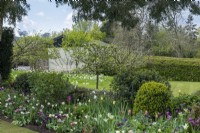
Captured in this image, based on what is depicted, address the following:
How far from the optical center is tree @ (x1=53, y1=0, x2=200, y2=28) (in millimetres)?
8281

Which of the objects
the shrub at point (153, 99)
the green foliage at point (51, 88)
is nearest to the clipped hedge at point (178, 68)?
the green foliage at point (51, 88)

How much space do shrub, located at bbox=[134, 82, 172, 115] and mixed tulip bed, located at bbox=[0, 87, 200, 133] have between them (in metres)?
0.17

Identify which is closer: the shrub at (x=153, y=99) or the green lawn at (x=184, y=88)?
the shrub at (x=153, y=99)

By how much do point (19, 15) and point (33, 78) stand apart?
464 centimetres

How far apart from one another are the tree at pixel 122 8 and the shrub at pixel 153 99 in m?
2.45

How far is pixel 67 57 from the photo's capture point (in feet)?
91.9

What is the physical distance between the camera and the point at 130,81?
8.50 meters

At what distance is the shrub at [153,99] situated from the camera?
6820 millimetres

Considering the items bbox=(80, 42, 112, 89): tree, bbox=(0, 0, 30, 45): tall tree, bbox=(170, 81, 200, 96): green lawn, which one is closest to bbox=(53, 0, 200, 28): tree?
bbox=(0, 0, 30, 45): tall tree

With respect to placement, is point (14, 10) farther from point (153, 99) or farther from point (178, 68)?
point (178, 68)

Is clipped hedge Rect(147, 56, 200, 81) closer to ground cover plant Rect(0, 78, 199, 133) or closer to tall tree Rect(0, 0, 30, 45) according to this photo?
tall tree Rect(0, 0, 30, 45)

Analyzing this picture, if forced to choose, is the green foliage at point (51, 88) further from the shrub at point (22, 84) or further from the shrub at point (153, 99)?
the shrub at point (22, 84)

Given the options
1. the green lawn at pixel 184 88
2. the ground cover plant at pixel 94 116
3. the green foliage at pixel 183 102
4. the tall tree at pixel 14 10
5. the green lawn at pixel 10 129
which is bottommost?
the green lawn at pixel 10 129

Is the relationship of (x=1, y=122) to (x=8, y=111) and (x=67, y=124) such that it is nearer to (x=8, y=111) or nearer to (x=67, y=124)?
(x=8, y=111)
